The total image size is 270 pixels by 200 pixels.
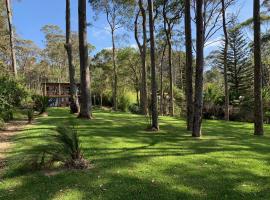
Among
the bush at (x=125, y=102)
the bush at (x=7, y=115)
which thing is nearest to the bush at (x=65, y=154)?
the bush at (x=7, y=115)

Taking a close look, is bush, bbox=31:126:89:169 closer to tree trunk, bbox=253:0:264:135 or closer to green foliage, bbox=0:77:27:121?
green foliage, bbox=0:77:27:121

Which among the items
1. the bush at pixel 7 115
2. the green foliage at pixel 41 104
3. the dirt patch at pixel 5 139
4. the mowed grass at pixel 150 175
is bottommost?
the mowed grass at pixel 150 175

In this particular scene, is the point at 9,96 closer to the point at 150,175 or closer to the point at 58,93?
the point at 150,175

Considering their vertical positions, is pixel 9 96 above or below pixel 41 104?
Answer: above

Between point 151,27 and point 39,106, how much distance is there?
361 inches

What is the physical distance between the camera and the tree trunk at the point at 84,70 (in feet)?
47.9

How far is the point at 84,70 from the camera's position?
1488cm

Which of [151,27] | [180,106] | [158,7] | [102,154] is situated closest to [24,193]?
[102,154]

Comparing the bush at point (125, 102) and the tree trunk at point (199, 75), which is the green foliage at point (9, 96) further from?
the bush at point (125, 102)

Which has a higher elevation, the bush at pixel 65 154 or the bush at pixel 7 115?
the bush at pixel 7 115

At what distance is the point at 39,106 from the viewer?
18.2m

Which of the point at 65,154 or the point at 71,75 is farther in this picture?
the point at 71,75

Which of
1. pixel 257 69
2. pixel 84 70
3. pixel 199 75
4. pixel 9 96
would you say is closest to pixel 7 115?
pixel 9 96

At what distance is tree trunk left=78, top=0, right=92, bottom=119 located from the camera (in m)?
14.6
